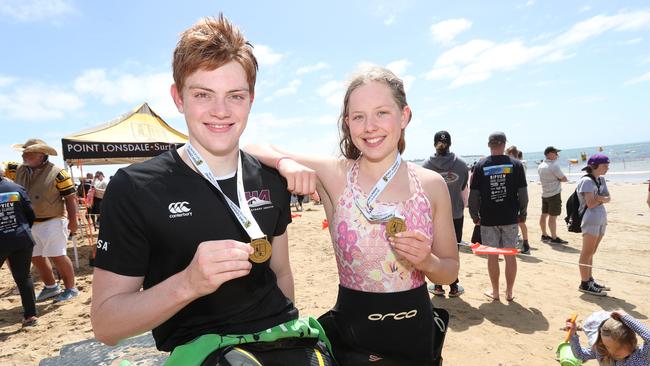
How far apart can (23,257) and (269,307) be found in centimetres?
577

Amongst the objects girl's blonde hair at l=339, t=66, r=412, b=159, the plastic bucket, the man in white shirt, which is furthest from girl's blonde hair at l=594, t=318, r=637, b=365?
the man in white shirt

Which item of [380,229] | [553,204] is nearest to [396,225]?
[380,229]

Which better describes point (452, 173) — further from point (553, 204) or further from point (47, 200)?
point (47, 200)

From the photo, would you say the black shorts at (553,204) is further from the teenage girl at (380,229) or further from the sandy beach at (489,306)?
the teenage girl at (380,229)

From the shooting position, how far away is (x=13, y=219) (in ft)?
17.4

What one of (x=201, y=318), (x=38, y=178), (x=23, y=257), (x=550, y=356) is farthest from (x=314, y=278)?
(x=201, y=318)

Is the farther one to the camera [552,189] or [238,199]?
[552,189]

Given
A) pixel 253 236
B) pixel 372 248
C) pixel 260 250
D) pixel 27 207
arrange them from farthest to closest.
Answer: pixel 27 207
pixel 372 248
pixel 253 236
pixel 260 250

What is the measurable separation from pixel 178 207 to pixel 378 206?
3.64 feet

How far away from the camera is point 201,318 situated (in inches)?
61.2

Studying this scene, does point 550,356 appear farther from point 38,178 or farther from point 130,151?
point 130,151

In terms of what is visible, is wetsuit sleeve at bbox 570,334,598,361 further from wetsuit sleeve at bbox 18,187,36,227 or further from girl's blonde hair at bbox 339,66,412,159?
wetsuit sleeve at bbox 18,187,36,227

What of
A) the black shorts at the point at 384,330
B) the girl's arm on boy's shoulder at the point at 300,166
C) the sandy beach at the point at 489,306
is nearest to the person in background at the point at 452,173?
the sandy beach at the point at 489,306

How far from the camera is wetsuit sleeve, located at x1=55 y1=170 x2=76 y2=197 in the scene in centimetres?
629
